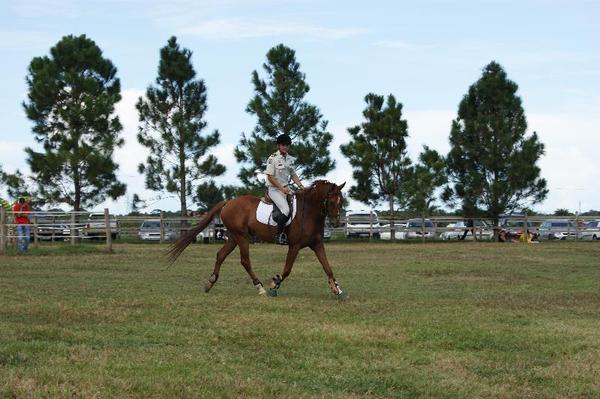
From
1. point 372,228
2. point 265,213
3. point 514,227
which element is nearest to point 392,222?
point 372,228

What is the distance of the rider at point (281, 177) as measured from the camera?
591 inches

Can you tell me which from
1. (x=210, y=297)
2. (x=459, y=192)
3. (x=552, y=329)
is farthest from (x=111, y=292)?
(x=459, y=192)

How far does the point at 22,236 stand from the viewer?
93.5 ft

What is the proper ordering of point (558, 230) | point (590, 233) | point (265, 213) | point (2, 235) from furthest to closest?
point (590, 233), point (558, 230), point (2, 235), point (265, 213)

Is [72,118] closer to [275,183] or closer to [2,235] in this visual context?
[2,235]

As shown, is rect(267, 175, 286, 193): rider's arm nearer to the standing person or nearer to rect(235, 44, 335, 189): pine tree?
the standing person

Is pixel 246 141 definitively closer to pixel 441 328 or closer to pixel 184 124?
pixel 184 124

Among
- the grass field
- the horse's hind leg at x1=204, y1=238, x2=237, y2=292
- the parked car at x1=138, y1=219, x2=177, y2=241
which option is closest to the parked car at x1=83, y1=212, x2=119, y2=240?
the parked car at x1=138, y1=219, x2=177, y2=241

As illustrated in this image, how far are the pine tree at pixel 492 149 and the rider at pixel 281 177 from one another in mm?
33365

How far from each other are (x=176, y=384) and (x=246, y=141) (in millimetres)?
40868

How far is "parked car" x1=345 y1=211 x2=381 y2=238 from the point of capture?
48188mm

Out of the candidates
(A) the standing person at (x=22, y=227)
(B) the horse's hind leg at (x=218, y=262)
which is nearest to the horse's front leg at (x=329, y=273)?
(B) the horse's hind leg at (x=218, y=262)

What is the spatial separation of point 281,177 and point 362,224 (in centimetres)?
3470

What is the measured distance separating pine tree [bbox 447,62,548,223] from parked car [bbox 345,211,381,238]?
464 centimetres
